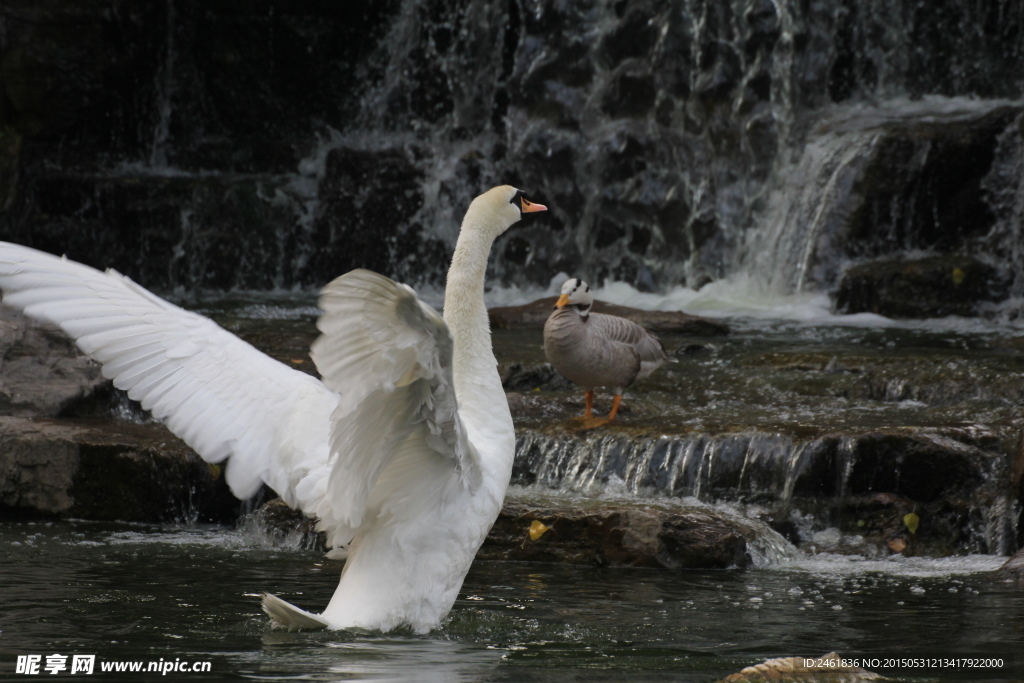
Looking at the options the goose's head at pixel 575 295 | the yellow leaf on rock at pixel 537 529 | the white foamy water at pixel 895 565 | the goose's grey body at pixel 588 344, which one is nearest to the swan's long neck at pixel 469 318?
the yellow leaf on rock at pixel 537 529

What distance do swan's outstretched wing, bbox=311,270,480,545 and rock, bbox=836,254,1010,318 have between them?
9.36 m

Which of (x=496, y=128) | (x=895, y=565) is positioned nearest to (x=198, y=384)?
(x=895, y=565)

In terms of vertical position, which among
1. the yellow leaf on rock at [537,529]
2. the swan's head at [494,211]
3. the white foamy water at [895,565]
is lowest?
the yellow leaf on rock at [537,529]

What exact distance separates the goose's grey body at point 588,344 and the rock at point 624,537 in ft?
A: 4.47

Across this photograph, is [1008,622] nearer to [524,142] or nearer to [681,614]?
[681,614]

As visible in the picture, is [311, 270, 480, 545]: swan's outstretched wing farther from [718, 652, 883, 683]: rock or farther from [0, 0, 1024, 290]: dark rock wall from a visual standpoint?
[0, 0, 1024, 290]: dark rock wall

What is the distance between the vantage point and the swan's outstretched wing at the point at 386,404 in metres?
3.33

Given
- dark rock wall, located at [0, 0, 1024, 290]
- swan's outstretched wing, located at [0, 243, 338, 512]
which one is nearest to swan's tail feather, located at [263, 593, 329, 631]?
swan's outstretched wing, located at [0, 243, 338, 512]

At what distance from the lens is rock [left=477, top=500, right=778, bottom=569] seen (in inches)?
244

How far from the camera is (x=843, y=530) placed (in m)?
6.92

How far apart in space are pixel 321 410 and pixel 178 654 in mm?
1039

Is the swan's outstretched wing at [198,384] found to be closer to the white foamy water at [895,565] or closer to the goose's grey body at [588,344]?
the white foamy water at [895,565]

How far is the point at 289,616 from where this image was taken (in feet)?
13.5

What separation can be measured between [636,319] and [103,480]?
5905 millimetres
